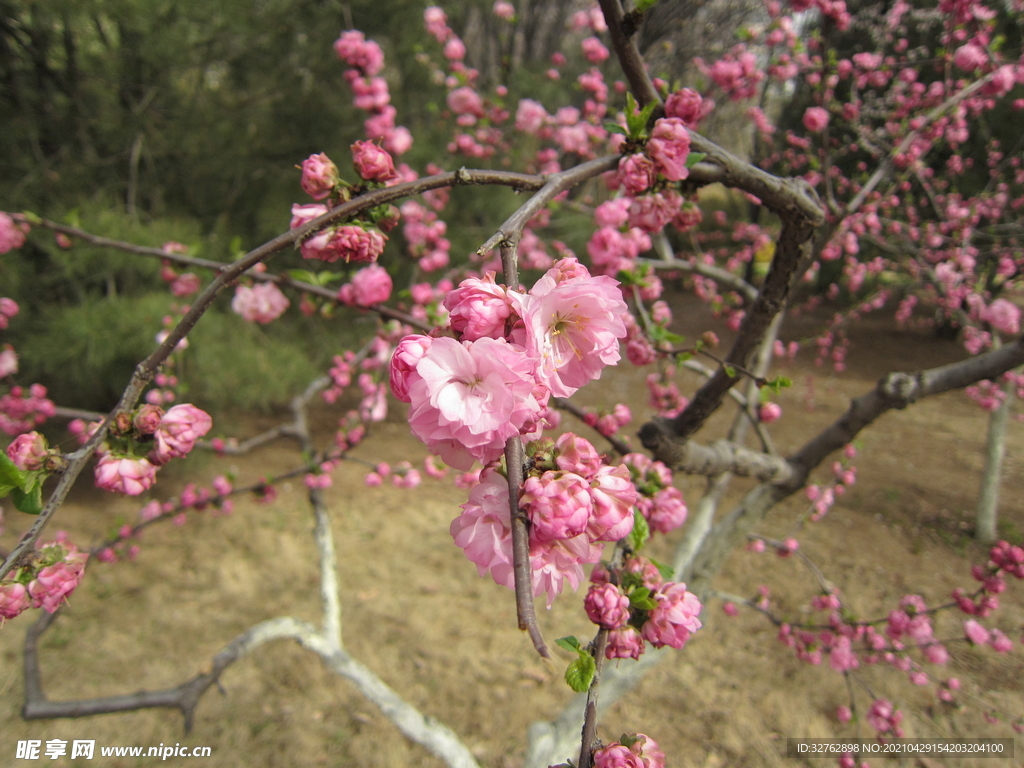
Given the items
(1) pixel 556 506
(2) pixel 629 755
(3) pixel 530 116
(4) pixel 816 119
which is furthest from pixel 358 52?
(2) pixel 629 755

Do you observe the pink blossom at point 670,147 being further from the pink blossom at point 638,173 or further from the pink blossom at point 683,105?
the pink blossom at point 683,105

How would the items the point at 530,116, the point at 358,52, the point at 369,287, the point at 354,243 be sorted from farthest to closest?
the point at 530,116, the point at 358,52, the point at 369,287, the point at 354,243

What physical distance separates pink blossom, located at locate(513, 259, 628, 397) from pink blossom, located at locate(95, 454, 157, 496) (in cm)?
66

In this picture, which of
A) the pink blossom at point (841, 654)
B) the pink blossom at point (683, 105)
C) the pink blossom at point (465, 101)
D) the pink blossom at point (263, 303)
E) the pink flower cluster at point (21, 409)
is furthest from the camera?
the pink blossom at point (465, 101)

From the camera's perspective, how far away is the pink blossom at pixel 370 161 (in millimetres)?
880

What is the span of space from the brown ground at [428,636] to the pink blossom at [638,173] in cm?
266

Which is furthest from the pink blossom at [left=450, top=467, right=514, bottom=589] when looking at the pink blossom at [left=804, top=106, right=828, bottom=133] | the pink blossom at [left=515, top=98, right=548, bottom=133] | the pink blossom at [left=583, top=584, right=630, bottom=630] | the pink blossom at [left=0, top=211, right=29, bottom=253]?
the pink blossom at [left=515, top=98, right=548, bottom=133]

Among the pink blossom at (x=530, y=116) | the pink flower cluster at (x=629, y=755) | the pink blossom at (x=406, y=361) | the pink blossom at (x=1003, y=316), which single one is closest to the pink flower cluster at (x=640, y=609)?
the pink flower cluster at (x=629, y=755)

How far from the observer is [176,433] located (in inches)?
35.0

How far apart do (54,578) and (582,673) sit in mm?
815

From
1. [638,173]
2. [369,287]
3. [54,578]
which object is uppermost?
[638,173]

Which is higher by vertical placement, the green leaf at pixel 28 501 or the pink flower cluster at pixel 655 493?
the pink flower cluster at pixel 655 493

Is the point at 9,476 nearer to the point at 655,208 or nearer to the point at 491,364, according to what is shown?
the point at 491,364

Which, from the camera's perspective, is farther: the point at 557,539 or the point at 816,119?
the point at 816,119
